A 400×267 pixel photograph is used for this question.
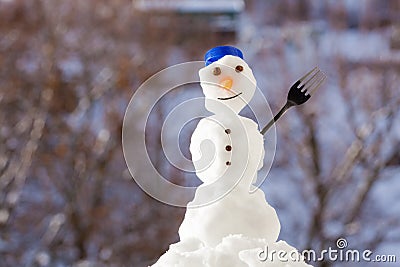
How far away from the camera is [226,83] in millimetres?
688

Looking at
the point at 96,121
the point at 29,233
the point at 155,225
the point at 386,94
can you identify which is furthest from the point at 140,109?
the point at 386,94

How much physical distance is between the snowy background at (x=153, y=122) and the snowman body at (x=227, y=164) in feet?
6.45

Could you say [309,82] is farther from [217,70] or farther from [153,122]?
[153,122]

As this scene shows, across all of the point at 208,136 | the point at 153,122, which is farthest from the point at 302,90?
the point at 153,122

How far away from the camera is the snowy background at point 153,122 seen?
2832 mm

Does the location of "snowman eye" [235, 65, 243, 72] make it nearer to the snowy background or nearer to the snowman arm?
the snowman arm

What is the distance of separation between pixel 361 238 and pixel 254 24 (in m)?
1.16

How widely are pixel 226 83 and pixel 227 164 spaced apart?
0.09m

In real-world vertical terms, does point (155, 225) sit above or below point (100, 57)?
below

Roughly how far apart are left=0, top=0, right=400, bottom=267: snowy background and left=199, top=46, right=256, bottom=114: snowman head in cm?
196

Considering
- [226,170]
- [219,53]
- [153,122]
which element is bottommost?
[226,170]

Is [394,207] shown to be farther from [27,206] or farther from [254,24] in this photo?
[27,206]

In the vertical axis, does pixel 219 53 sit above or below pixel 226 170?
above

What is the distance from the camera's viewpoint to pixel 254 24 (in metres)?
3.27
